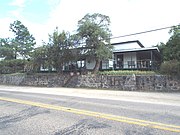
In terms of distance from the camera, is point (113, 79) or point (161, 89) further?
point (113, 79)

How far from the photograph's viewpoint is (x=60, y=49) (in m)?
24.9

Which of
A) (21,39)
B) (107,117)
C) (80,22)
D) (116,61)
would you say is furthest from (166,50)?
(21,39)

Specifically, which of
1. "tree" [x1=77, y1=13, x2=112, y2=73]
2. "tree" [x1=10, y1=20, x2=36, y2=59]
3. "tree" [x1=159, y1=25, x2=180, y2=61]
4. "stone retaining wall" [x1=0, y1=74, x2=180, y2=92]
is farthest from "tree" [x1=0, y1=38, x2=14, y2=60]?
"tree" [x1=159, y1=25, x2=180, y2=61]

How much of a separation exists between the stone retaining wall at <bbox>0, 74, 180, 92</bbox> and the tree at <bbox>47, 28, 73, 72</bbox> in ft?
7.53

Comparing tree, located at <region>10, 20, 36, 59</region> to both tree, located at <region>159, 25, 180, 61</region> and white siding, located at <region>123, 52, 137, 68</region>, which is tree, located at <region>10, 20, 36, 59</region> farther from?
tree, located at <region>159, 25, 180, 61</region>

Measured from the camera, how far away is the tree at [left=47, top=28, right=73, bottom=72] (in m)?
24.8

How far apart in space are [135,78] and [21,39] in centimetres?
3411

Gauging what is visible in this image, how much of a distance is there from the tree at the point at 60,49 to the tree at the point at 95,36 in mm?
1925

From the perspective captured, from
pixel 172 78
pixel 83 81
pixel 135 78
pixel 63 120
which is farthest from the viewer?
pixel 83 81

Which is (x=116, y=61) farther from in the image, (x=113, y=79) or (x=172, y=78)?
(x=172, y=78)

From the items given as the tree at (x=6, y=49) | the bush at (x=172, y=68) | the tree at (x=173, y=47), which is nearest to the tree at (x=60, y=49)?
the bush at (x=172, y=68)

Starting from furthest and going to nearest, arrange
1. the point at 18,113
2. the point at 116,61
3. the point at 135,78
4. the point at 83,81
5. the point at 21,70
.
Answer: the point at 21,70 → the point at 116,61 → the point at 83,81 → the point at 135,78 → the point at 18,113

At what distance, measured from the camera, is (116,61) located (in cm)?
2841

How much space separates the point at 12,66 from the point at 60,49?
50.0 ft
